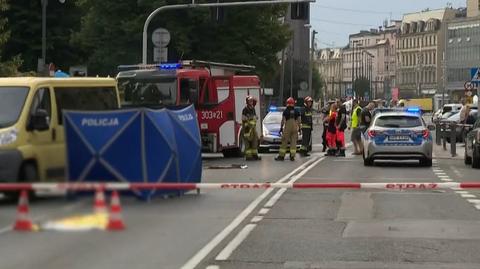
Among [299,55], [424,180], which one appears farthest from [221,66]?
[299,55]

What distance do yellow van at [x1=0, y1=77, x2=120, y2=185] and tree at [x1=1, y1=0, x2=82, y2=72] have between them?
39.8 metres

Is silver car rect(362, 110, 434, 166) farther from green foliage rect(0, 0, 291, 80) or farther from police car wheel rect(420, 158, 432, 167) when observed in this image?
green foliage rect(0, 0, 291, 80)

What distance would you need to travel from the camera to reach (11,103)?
16.6ft

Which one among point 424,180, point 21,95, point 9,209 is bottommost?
point 424,180

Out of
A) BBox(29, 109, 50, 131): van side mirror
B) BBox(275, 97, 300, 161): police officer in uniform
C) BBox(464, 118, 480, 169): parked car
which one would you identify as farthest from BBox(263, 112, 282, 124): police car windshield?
BBox(29, 109, 50, 131): van side mirror

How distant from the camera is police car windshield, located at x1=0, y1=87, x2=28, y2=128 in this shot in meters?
4.79

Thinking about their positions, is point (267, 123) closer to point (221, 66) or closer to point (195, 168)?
point (221, 66)

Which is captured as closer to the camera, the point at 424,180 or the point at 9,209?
the point at 9,209

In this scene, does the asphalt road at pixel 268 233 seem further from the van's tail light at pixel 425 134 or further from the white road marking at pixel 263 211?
the van's tail light at pixel 425 134

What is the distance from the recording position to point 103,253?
6.70 m

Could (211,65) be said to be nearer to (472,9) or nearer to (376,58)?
(472,9)

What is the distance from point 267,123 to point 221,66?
5.07m

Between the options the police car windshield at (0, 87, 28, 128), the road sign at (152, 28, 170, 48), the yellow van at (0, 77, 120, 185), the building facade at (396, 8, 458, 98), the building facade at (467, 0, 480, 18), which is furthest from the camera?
the building facade at (396, 8, 458, 98)

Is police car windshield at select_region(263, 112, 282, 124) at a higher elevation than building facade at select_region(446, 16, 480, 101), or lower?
lower
